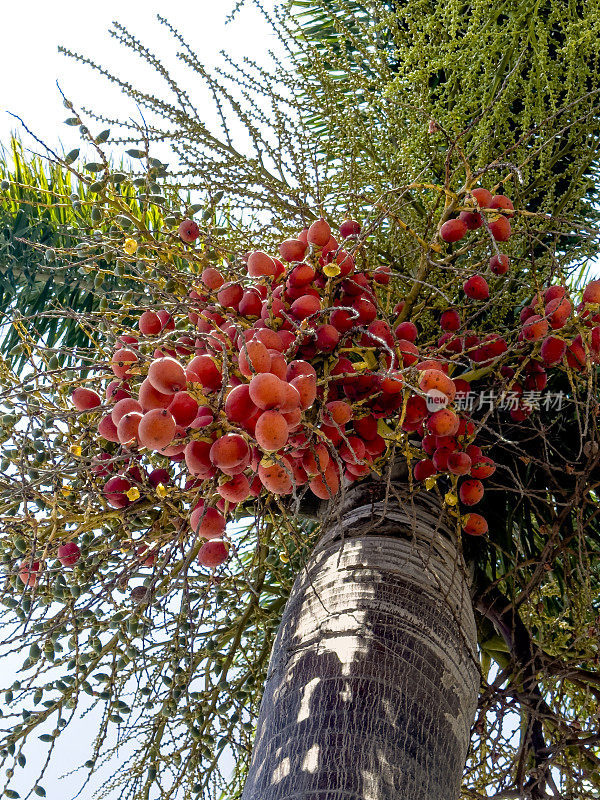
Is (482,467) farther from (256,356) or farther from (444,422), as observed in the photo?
(256,356)

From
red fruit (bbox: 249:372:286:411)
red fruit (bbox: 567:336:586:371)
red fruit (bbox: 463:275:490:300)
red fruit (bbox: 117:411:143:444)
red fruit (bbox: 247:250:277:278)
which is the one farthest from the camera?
Result: red fruit (bbox: 463:275:490:300)

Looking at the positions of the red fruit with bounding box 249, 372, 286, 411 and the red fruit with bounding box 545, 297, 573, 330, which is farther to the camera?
the red fruit with bounding box 545, 297, 573, 330

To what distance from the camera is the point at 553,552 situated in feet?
4.19

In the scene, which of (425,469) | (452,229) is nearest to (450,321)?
(452,229)

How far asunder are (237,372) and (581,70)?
3.50 feet

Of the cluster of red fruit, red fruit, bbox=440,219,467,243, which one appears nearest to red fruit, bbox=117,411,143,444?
the cluster of red fruit

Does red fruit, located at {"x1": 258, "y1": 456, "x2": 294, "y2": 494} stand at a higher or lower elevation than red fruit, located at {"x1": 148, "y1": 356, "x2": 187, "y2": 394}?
lower

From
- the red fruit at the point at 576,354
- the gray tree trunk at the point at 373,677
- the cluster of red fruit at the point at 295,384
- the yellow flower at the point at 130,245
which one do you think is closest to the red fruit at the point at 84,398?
the cluster of red fruit at the point at 295,384

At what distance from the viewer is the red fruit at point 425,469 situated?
1.13 meters

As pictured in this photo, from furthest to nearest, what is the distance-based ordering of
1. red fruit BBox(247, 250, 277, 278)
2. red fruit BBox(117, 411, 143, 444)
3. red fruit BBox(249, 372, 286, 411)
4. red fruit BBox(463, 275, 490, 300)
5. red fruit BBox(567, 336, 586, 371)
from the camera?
red fruit BBox(463, 275, 490, 300) → red fruit BBox(567, 336, 586, 371) → red fruit BBox(247, 250, 277, 278) → red fruit BBox(117, 411, 143, 444) → red fruit BBox(249, 372, 286, 411)

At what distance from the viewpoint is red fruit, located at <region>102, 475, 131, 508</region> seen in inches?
42.6

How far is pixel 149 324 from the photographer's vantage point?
42.8 inches

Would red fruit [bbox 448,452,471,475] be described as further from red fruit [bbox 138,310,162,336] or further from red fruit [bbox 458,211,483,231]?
red fruit [bbox 138,310,162,336]

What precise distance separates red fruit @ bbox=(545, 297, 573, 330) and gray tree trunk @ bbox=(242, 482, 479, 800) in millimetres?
377
